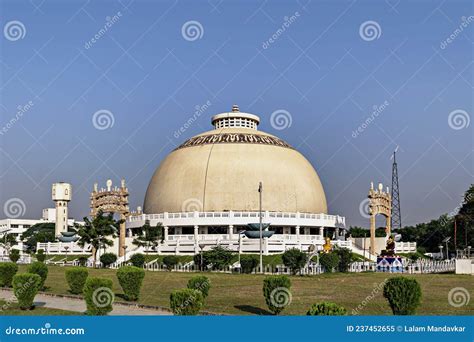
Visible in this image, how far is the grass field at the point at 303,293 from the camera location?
1845 cm

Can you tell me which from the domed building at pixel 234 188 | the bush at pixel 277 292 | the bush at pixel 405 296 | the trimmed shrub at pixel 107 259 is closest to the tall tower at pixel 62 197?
the domed building at pixel 234 188

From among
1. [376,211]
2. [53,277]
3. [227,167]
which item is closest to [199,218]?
[227,167]

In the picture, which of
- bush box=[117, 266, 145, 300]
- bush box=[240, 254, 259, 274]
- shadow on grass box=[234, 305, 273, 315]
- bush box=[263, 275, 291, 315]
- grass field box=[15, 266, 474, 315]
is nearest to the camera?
bush box=[263, 275, 291, 315]

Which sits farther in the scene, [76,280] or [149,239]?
[149,239]

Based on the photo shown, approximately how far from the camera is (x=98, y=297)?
15.8m

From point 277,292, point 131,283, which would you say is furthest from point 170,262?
point 277,292

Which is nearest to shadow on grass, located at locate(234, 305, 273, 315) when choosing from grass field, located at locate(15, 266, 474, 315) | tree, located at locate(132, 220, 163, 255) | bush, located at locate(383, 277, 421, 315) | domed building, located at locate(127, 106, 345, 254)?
grass field, located at locate(15, 266, 474, 315)

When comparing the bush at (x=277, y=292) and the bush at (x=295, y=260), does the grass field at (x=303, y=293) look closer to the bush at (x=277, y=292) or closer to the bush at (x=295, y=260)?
the bush at (x=277, y=292)

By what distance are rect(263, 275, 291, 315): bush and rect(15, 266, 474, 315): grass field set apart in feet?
2.04

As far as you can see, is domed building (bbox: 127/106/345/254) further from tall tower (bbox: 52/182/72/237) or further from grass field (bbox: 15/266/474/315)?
grass field (bbox: 15/266/474/315)

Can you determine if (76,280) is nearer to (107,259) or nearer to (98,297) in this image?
(98,297)

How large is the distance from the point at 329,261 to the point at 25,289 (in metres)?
19.3

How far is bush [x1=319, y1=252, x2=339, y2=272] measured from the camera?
3362 cm

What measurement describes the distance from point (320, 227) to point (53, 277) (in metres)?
30.5
